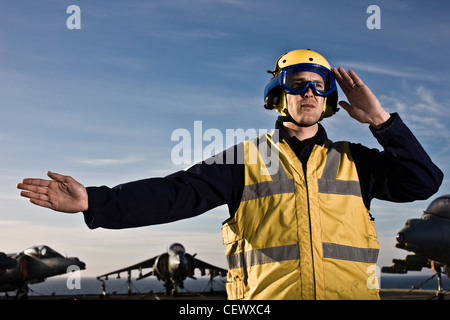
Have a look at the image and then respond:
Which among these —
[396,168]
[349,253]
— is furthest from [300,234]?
[396,168]

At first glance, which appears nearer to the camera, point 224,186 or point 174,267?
point 224,186

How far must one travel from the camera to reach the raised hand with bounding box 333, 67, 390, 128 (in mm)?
3762

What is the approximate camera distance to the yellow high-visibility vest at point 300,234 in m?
3.51

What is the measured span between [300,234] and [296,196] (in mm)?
332

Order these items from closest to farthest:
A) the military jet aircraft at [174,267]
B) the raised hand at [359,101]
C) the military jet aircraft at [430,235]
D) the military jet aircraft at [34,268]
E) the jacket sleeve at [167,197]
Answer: the jacket sleeve at [167,197]
the raised hand at [359,101]
the military jet aircraft at [430,235]
the military jet aircraft at [174,267]
the military jet aircraft at [34,268]

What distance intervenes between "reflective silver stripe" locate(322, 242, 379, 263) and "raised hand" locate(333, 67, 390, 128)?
109 cm

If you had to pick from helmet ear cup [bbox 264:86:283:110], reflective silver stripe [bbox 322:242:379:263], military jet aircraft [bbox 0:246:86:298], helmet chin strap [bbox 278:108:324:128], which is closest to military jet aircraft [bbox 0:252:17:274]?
military jet aircraft [bbox 0:246:86:298]

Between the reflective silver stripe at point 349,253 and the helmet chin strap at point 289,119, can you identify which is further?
the helmet chin strap at point 289,119

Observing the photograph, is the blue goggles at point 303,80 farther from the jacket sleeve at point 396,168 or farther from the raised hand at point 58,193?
the raised hand at point 58,193

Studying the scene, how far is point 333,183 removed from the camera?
12.5 feet

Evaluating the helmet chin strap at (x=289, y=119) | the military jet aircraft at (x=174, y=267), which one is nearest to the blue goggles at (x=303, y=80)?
the helmet chin strap at (x=289, y=119)

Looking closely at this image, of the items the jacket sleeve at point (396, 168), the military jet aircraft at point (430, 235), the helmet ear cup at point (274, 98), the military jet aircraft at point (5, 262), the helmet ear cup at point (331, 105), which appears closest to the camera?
the jacket sleeve at point (396, 168)

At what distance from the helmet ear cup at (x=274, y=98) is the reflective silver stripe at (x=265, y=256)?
5.72 ft

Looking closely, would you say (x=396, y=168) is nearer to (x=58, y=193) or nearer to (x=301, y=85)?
(x=301, y=85)
